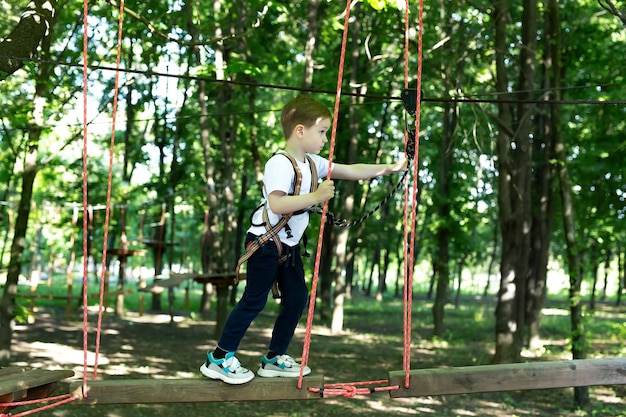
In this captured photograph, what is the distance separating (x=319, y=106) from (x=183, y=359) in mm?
10135

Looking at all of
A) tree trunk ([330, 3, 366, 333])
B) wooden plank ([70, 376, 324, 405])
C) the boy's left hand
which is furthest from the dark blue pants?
tree trunk ([330, 3, 366, 333])

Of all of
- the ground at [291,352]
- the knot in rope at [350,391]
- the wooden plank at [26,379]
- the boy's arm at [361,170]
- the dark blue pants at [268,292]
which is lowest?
the ground at [291,352]

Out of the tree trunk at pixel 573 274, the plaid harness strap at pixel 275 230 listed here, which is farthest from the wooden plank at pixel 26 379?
the tree trunk at pixel 573 274

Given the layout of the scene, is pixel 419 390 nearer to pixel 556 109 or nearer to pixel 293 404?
pixel 293 404

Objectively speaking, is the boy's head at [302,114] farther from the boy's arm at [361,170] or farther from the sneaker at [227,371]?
the sneaker at [227,371]

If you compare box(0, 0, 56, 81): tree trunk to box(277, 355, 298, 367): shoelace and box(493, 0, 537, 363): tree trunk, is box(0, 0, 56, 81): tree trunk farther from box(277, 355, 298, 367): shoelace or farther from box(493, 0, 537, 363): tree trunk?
box(493, 0, 537, 363): tree trunk

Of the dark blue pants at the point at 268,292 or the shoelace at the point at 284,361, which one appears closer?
the dark blue pants at the point at 268,292

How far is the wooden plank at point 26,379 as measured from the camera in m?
3.92

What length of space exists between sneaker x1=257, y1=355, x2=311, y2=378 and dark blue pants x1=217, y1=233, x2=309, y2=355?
0.18 ft

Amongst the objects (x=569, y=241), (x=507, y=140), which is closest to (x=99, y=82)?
(x=507, y=140)

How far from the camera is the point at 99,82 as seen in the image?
2158cm

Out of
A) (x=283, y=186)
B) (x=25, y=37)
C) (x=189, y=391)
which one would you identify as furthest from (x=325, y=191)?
(x=25, y=37)

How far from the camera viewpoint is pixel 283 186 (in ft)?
13.1

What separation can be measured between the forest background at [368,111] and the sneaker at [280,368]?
158 centimetres
